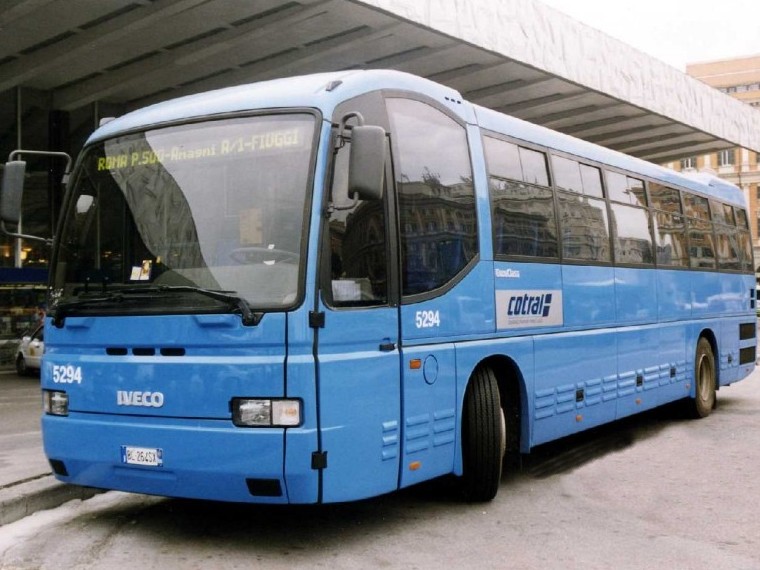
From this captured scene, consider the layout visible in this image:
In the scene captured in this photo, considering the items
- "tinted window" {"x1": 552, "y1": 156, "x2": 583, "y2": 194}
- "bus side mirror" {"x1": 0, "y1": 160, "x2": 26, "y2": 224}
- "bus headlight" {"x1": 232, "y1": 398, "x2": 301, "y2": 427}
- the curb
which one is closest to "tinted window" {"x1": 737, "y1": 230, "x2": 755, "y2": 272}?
"tinted window" {"x1": 552, "y1": 156, "x2": 583, "y2": 194}

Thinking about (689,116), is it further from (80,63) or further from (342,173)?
(342,173)

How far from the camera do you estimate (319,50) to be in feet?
78.9

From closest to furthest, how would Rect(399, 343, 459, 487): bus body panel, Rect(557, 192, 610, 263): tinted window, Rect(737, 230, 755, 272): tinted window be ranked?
Rect(399, 343, 459, 487): bus body panel → Rect(557, 192, 610, 263): tinted window → Rect(737, 230, 755, 272): tinted window

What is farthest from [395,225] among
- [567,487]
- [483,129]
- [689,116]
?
[689,116]

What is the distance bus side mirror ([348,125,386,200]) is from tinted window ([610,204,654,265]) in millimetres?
4836

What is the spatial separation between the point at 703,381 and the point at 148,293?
8.56 meters

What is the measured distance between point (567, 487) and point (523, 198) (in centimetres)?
243

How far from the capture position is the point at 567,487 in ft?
25.1

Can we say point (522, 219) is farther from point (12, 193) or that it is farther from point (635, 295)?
point (12, 193)

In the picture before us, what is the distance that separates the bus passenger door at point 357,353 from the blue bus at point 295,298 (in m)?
0.01

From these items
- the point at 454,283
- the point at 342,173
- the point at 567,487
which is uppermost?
the point at 342,173

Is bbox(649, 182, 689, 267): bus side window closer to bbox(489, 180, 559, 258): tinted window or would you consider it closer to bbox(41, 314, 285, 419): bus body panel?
bbox(489, 180, 559, 258): tinted window

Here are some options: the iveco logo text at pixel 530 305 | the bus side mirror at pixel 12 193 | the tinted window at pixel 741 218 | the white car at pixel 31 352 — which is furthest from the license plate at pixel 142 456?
the white car at pixel 31 352

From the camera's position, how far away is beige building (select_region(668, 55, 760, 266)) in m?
81.4
